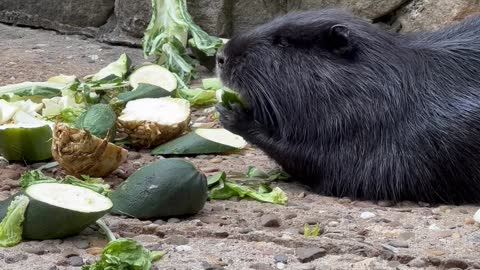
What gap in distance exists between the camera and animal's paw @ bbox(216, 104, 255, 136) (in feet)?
12.3

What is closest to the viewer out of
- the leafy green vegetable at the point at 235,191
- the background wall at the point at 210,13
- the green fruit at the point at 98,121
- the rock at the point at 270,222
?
the rock at the point at 270,222

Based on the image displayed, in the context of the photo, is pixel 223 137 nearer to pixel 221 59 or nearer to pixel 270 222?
pixel 221 59

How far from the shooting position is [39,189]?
2.91 metres

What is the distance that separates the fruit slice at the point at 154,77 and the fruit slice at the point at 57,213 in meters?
1.91

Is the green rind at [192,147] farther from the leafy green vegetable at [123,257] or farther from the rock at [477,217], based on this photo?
the leafy green vegetable at [123,257]

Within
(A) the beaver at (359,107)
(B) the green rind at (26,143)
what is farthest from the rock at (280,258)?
(B) the green rind at (26,143)

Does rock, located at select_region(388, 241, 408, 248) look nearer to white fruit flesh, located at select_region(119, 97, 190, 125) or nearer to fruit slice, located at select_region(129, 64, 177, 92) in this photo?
white fruit flesh, located at select_region(119, 97, 190, 125)

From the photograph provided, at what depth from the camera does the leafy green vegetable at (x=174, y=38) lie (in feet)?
17.7

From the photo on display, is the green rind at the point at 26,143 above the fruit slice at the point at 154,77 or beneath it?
beneath

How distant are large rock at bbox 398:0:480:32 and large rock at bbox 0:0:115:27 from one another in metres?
1.94

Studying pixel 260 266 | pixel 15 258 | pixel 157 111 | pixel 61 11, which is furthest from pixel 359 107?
pixel 61 11

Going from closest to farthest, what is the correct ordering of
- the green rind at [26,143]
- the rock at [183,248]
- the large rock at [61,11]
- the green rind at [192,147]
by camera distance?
1. the rock at [183,248]
2. the green rind at [26,143]
3. the green rind at [192,147]
4. the large rock at [61,11]

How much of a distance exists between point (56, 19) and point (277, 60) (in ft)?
9.91

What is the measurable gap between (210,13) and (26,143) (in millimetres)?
2289
